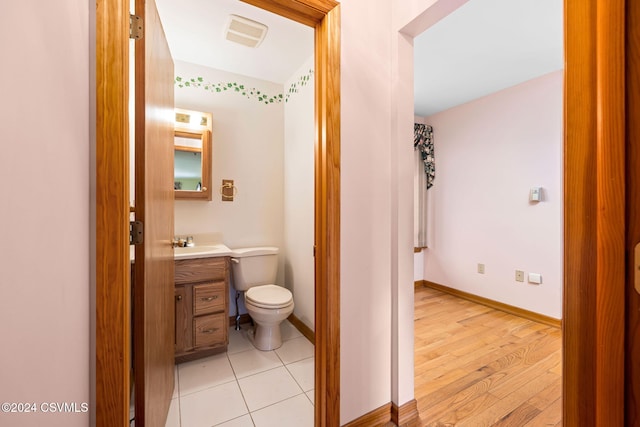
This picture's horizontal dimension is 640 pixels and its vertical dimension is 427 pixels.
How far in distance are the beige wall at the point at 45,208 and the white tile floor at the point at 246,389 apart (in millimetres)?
938

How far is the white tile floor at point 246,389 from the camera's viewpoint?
145 centimetres

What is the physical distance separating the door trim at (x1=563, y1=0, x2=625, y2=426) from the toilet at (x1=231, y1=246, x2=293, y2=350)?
5.76 feet

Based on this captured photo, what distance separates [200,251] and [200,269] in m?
0.24

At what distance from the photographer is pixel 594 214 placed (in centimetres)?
55

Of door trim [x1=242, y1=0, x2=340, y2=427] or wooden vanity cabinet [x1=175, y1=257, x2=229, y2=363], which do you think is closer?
door trim [x1=242, y1=0, x2=340, y2=427]

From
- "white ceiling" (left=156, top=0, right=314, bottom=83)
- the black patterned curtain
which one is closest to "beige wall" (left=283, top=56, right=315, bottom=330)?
"white ceiling" (left=156, top=0, right=314, bottom=83)

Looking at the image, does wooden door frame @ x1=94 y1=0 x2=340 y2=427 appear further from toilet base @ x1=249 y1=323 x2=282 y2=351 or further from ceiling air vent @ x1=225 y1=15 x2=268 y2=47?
toilet base @ x1=249 y1=323 x2=282 y2=351

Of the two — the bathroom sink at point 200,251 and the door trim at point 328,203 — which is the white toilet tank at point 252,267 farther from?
the door trim at point 328,203

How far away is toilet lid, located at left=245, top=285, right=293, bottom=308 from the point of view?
2.03 meters

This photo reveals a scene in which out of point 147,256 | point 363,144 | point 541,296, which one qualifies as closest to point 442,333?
point 541,296

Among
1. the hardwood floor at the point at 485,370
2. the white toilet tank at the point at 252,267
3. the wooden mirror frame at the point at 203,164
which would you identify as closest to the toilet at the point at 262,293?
the white toilet tank at the point at 252,267

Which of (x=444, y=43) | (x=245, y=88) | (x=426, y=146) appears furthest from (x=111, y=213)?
(x=426, y=146)

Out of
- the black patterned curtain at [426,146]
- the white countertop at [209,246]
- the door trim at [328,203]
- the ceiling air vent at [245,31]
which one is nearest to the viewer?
the door trim at [328,203]

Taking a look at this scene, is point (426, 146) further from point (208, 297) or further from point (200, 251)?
point (208, 297)
